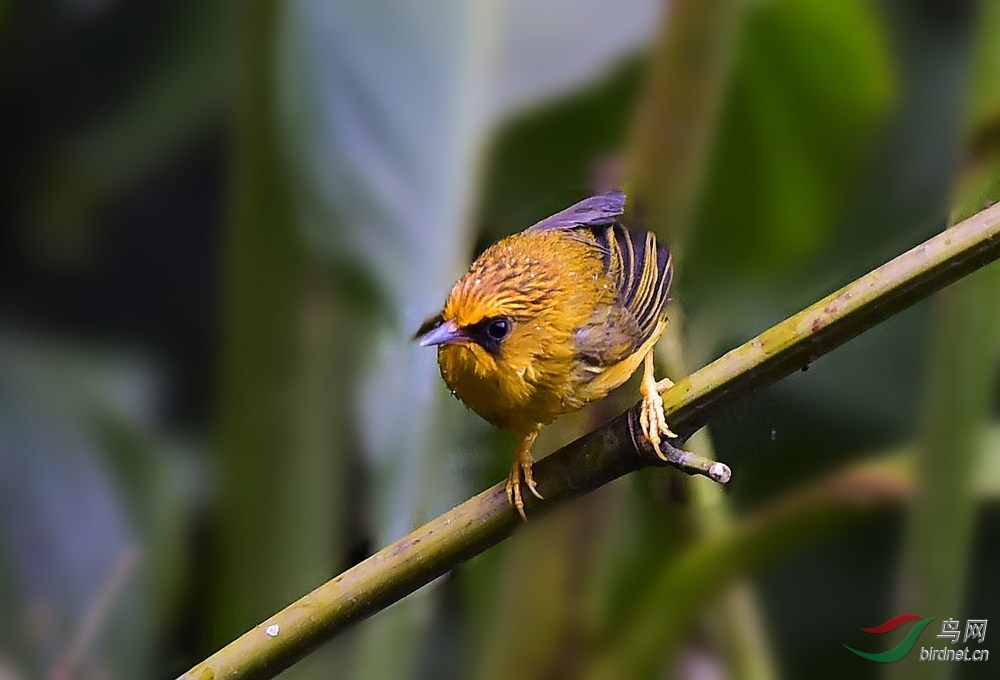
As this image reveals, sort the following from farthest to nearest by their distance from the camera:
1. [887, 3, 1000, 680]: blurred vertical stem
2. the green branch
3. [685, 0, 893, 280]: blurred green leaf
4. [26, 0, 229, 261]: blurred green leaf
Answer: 1. [26, 0, 229, 261]: blurred green leaf
2. [685, 0, 893, 280]: blurred green leaf
3. [887, 3, 1000, 680]: blurred vertical stem
4. the green branch

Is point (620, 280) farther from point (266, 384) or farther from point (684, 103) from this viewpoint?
point (266, 384)

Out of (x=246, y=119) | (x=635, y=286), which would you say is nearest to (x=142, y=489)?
(x=246, y=119)

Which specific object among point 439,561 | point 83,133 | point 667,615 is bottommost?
point 439,561

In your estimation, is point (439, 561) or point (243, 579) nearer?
point (439, 561)

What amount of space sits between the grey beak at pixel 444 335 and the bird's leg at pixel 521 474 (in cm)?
4

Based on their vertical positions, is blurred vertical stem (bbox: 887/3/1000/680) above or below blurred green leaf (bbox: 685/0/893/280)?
below

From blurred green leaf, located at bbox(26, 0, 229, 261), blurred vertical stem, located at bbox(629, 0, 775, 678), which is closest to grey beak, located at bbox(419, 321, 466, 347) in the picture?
blurred vertical stem, located at bbox(629, 0, 775, 678)

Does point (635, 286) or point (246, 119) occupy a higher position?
point (246, 119)

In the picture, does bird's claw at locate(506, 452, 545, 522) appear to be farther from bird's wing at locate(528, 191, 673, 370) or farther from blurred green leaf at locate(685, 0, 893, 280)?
blurred green leaf at locate(685, 0, 893, 280)

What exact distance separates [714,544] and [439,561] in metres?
0.39

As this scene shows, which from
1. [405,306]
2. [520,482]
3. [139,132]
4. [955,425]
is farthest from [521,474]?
[139,132]

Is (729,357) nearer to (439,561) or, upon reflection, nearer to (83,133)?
(439,561)

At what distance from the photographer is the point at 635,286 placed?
314 mm

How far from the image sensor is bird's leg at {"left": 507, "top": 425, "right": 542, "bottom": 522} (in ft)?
0.87
